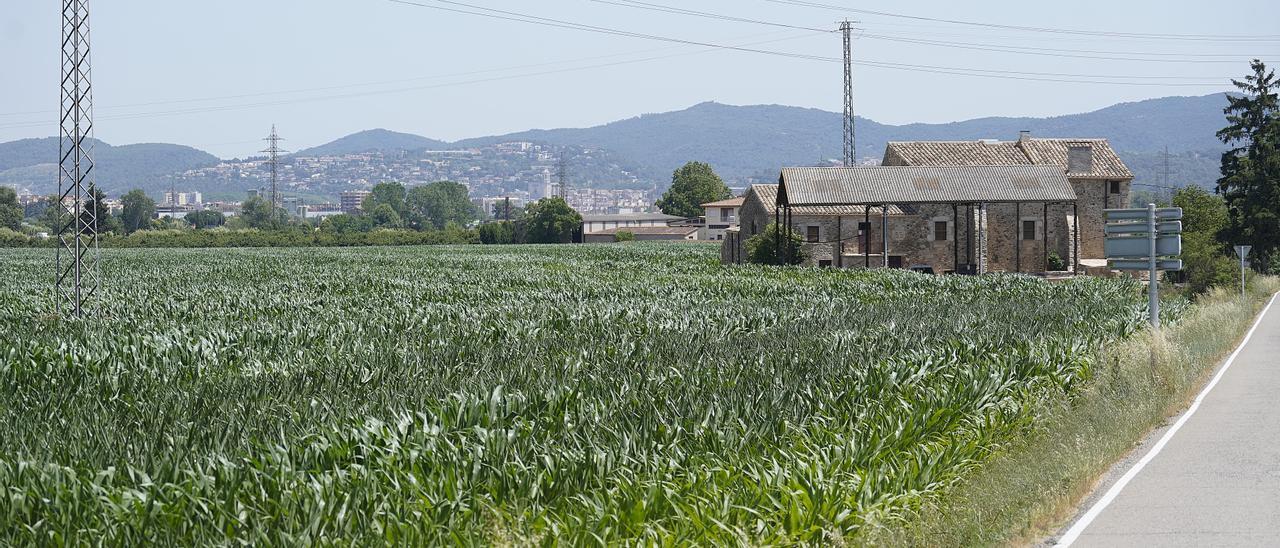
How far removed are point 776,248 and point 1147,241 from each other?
33.6 meters

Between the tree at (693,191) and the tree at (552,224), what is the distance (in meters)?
47.6

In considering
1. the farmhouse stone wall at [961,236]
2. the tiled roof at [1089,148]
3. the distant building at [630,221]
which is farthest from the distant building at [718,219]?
the farmhouse stone wall at [961,236]

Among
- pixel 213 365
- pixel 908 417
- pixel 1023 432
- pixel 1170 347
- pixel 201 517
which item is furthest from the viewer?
pixel 1170 347

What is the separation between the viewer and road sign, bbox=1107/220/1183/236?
23.3 metres

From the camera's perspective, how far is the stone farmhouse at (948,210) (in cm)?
5684

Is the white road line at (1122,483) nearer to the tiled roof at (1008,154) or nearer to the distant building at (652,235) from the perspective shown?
the tiled roof at (1008,154)

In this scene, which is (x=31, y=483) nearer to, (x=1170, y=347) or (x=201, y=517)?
(x=201, y=517)

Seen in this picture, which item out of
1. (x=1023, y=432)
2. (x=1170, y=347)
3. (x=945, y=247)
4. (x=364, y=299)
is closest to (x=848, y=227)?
(x=945, y=247)

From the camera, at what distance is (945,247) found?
6103cm

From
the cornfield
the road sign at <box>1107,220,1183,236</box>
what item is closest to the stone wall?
the road sign at <box>1107,220,1183,236</box>

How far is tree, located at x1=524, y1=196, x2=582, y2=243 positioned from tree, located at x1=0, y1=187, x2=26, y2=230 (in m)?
87.5

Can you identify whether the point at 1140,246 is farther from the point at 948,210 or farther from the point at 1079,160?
the point at 1079,160

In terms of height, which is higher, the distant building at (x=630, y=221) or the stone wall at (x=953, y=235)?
the distant building at (x=630, y=221)

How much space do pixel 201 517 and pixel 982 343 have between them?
12526mm
